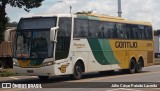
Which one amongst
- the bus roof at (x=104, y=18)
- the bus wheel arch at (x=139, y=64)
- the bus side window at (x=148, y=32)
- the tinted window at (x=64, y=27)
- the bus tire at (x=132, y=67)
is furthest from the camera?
the bus side window at (x=148, y=32)

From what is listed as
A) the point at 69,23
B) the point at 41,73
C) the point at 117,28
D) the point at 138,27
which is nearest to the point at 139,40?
the point at 138,27

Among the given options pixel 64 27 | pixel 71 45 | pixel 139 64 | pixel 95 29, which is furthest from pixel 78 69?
pixel 139 64

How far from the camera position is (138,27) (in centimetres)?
2861

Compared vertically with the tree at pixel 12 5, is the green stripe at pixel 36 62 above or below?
below

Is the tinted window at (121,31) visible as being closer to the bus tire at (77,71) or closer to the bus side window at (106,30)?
the bus side window at (106,30)

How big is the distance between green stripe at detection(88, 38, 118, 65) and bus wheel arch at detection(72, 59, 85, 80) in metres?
1.27

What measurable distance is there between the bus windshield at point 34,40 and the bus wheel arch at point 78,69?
2.19 metres

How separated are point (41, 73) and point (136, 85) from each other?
456 cm

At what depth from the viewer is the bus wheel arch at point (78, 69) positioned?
2215cm

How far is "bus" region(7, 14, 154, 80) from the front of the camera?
20.6 meters

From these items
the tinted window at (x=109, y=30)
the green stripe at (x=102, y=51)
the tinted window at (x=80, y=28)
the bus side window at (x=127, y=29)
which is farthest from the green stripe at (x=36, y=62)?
the bus side window at (x=127, y=29)

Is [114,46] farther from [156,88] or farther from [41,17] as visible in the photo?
[156,88]

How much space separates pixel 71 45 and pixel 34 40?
6.58 ft

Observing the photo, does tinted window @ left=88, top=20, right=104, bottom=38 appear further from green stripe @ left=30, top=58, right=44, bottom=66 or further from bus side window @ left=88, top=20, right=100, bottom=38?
green stripe @ left=30, top=58, right=44, bottom=66
